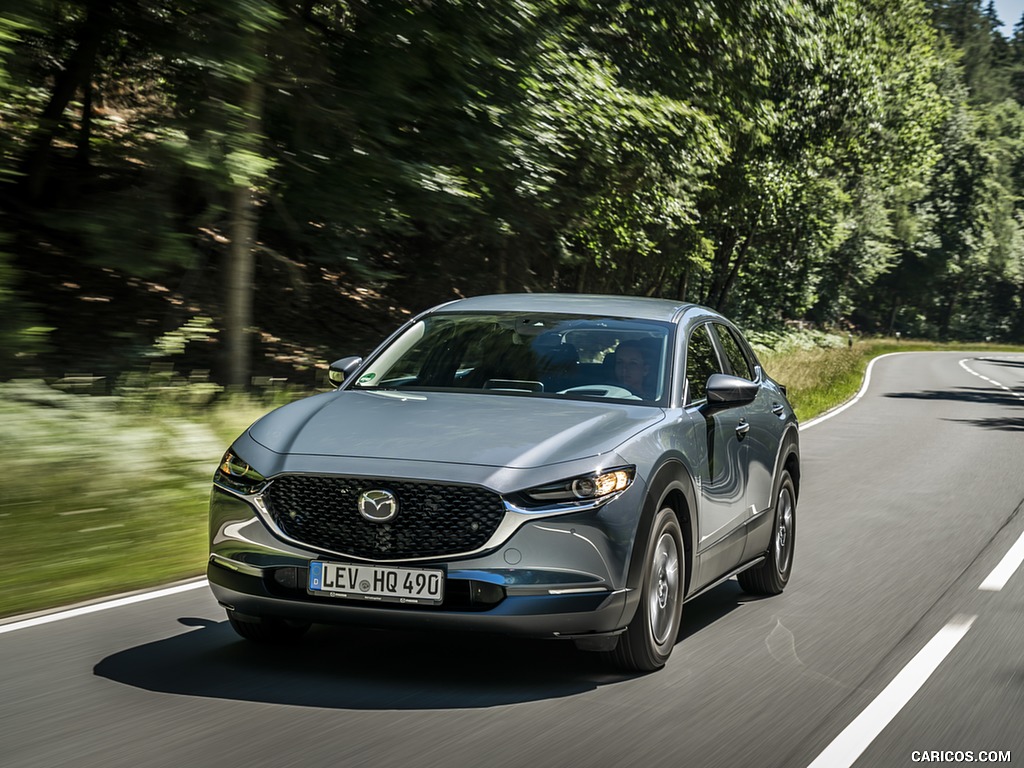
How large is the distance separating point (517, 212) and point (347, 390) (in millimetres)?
12887

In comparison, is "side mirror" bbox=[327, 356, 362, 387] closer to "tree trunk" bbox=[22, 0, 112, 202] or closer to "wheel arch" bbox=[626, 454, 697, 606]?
"wheel arch" bbox=[626, 454, 697, 606]

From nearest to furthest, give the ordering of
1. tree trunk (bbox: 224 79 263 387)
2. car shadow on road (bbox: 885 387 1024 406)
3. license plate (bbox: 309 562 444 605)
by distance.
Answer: license plate (bbox: 309 562 444 605) → tree trunk (bbox: 224 79 263 387) → car shadow on road (bbox: 885 387 1024 406)

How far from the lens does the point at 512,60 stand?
1577 centimetres

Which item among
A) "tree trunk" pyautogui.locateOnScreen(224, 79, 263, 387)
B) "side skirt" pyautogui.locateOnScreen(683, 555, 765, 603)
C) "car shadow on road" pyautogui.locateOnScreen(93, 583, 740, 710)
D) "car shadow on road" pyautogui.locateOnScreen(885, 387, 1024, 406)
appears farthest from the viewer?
"car shadow on road" pyautogui.locateOnScreen(885, 387, 1024, 406)

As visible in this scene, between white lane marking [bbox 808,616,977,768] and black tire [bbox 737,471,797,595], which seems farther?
black tire [bbox 737,471,797,595]

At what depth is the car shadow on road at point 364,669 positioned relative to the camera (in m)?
5.22

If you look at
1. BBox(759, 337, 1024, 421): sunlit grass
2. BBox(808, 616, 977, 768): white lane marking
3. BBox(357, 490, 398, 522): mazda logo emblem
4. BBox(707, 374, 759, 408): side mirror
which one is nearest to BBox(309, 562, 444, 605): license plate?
BBox(357, 490, 398, 522): mazda logo emblem

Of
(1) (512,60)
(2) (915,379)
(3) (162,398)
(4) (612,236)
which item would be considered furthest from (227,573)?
(2) (915,379)

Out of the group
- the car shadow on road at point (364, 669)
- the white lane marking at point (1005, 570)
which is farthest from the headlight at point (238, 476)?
the white lane marking at point (1005, 570)

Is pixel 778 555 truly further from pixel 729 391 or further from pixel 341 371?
pixel 341 371

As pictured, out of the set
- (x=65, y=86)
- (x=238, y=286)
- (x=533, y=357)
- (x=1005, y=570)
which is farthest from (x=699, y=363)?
(x=65, y=86)

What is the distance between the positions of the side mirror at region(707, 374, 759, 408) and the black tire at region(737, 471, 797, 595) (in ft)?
4.82

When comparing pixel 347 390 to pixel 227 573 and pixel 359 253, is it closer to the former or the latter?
pixel 227 573

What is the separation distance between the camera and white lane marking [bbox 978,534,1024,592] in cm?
816
